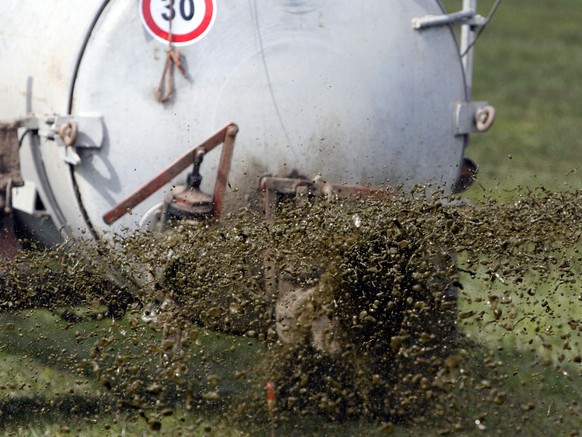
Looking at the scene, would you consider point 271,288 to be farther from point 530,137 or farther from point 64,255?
point 530,137

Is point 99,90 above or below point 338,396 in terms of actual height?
above

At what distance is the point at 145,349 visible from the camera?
3859 millimetres

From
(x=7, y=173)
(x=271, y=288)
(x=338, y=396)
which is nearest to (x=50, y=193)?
(x=7, y=173)

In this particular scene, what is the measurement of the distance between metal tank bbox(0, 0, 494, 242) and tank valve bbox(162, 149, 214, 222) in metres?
0.03

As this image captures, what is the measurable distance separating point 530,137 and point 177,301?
32.6 ft

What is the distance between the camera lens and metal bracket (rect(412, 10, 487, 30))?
13.6ft

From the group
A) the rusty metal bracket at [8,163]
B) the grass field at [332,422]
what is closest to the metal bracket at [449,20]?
the grass field at [332,422]

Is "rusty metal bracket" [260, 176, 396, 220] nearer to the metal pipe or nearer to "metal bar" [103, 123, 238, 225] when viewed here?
"metal bar" [103, 123, 238, 225]

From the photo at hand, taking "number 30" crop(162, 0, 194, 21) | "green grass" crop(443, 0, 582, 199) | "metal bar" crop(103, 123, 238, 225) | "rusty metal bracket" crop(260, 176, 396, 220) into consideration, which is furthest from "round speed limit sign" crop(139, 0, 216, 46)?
"green grass" crop(443, 0, 582, 199)

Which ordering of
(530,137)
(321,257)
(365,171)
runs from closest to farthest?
(321,257), (365,171), (530,137)

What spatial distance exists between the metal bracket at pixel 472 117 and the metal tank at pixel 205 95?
0.21 metres

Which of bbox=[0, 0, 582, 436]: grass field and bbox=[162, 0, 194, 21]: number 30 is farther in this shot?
bbox=[162, 0, 194, 21]: number 30

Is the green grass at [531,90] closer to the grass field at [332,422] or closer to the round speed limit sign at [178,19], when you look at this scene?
the grass field at [332,422]

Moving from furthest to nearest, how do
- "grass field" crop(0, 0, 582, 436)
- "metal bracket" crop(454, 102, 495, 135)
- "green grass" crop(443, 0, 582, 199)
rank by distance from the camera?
"green grass" crop(443, 0, 582, 199), "metal bracket" crop(454, 102, 495, 135), "grass field" crop(0, 0, 582, 436)
